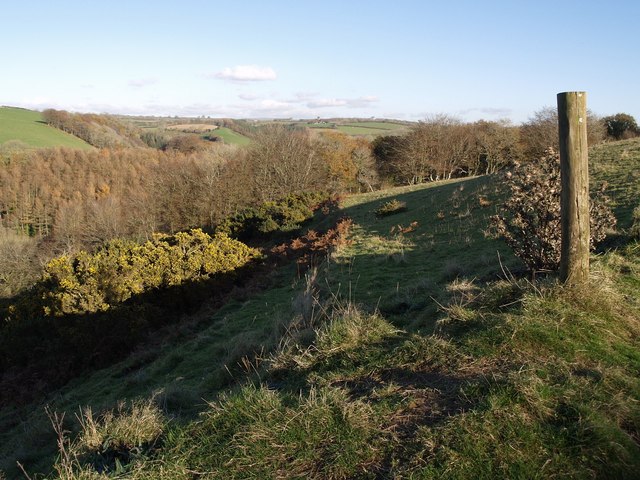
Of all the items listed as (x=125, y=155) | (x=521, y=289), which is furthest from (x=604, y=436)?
(x=125, y=155)

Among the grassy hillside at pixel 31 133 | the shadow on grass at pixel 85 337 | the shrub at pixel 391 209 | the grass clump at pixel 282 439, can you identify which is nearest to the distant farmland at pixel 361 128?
the grassy hillside at pixel 31 133

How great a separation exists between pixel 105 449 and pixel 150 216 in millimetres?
32995

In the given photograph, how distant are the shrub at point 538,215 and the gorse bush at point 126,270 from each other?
1045 cm

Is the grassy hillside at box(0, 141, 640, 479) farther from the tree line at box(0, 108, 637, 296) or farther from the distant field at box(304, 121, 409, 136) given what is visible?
the distant field at box(304, 121, 409, 136)

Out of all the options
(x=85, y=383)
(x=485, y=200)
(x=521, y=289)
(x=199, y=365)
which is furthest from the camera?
(x=485, y=200)

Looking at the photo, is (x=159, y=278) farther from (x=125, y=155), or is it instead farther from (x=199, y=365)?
(x=125, y=155)

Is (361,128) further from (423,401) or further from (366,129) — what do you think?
(423,401)

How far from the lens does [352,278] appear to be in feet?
35.3

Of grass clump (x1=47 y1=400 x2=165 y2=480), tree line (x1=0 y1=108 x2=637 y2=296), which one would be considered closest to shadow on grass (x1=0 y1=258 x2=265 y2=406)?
grass clump (x1=47 y1=400 x2=165 y2=480)

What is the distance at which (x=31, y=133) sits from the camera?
257 ft

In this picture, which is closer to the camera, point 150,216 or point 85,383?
point 85,383

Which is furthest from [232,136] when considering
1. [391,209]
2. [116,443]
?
[116,443]

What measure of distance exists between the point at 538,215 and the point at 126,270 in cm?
1120

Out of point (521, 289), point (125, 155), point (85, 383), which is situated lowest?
point (85, 383)
